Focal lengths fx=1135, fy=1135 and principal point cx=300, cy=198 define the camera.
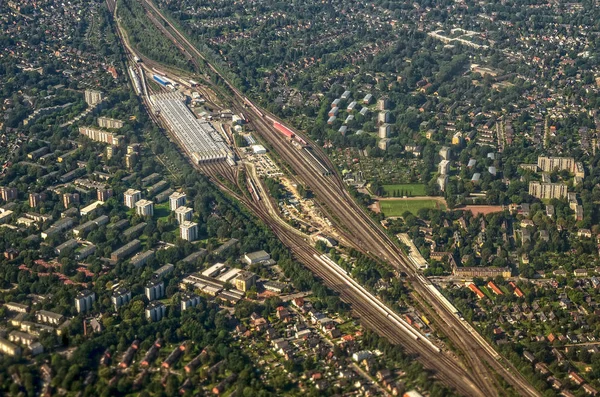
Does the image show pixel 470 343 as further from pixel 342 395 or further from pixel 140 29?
pixel 140 29

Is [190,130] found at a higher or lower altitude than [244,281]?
higher

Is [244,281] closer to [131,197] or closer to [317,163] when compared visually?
[131,197]

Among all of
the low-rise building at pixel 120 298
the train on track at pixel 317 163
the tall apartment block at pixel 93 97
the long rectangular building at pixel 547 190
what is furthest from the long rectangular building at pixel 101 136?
the long rectangular building at pixel 547 190

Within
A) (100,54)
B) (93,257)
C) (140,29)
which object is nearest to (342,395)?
(93,257)

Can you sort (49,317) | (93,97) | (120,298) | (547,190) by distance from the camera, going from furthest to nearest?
1. (93,97)
2. (547,190)
3. (120,298)
4. (49,317)

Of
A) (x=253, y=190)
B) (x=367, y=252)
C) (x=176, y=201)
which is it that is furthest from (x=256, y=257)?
(x=253, y=190)

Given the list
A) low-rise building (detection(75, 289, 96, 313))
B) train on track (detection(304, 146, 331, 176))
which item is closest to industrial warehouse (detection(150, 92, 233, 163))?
train on track (detection(304, 146, 331, 176))

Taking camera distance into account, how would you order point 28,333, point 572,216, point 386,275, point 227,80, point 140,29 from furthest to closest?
point 140,29
point 227,80
point 572,216
point 386,275
point 28,333
